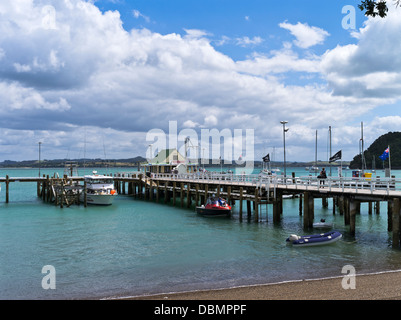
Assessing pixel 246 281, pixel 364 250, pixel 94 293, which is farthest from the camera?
pixel 364 250

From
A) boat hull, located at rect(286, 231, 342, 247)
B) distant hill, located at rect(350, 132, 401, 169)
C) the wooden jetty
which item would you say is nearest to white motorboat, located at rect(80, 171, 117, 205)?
the wooden jetty

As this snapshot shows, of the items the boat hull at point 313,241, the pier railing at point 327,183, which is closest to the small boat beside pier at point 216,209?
the pier railing at point 327,183

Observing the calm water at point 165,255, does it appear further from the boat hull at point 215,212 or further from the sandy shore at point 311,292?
the sandy shore at point 311,292

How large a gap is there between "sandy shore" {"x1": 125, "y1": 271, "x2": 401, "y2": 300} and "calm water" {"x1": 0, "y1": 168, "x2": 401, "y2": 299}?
1.50 meters

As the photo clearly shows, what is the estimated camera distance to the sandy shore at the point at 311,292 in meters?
12.7

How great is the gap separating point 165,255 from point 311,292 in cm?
1000

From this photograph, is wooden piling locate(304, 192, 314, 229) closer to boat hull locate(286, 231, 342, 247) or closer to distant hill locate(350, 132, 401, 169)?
boat hull locate(286, 231, 342, 247)

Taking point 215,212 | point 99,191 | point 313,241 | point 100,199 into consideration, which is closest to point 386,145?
point 99,191

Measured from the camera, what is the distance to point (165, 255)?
21266mm

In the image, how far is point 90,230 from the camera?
30312 mm
